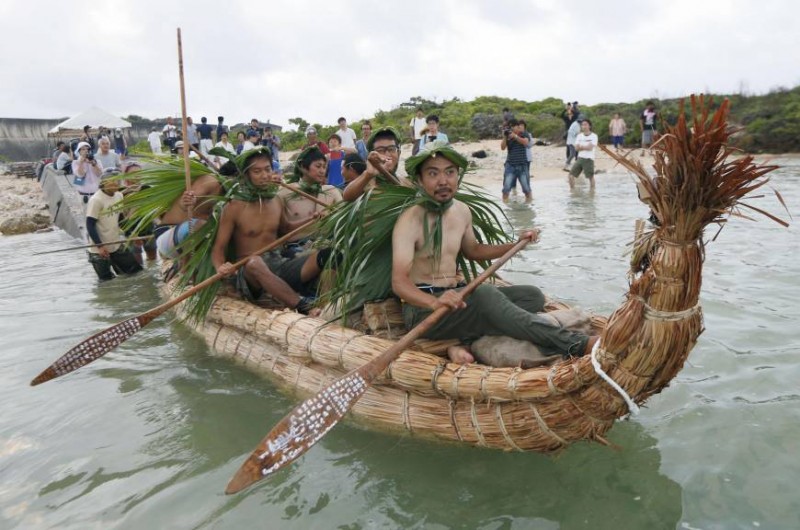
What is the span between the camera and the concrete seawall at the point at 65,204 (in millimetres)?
12062

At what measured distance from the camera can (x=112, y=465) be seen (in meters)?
3.39

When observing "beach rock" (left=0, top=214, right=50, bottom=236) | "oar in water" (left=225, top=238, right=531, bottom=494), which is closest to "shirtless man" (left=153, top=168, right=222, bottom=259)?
"oar in water" (left=225, top=238, right=531, bottom=494)

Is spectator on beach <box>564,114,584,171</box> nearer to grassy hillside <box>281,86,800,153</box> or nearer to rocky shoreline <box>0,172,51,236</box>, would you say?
grassy hillside <box>281,86,800,153</box>

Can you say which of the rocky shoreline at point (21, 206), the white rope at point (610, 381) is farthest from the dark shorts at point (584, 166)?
the rocky shoreline at point (21, 206)

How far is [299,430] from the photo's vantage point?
8.66ft

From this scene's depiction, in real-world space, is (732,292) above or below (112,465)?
above

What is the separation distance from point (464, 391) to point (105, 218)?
6761mm

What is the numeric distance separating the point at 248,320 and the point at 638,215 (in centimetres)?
826

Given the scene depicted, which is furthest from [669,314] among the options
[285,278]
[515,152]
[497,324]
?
[515,152]

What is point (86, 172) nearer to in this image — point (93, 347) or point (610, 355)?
point (93, 347)

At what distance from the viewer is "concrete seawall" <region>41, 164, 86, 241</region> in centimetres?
1206

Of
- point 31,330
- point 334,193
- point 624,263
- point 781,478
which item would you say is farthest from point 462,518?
point 31,330

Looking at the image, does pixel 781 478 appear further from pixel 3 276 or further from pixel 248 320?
pixel 3 276

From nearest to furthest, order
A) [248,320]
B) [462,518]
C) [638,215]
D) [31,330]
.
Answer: [462,518], [248,320], [31,330], [638,215]
